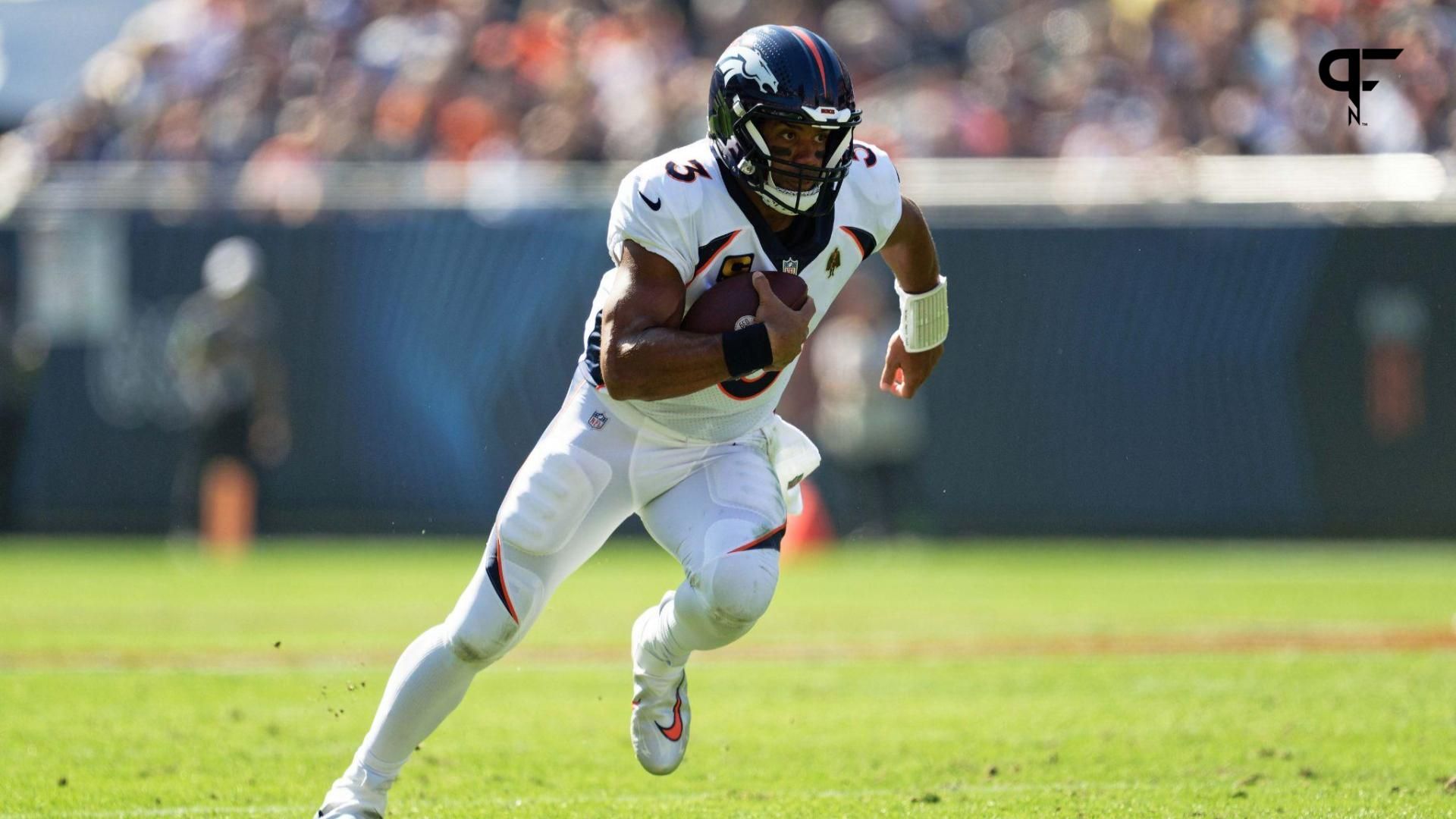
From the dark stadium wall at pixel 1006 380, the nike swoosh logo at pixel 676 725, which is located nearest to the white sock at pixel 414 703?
the nike swoosh logo at pixel 676 725

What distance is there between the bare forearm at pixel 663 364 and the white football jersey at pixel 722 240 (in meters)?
0.21

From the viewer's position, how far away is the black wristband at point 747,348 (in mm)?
4855

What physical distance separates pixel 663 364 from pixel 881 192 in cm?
96

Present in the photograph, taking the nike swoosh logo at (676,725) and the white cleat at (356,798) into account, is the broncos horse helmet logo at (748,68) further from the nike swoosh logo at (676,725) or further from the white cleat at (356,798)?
the white cleat at (356,798)

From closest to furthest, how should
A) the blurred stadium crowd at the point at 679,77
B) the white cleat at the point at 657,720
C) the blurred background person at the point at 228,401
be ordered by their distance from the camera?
the white cleat at the point at 657,720 → the blurred background person at the point at 228,401 → the blurred stadium crowd at the point at 679,77

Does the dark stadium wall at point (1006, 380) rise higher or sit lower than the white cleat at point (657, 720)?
lower

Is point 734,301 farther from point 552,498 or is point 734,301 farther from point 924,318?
point 924,318

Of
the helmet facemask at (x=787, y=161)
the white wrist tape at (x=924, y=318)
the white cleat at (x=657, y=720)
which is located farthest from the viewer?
the white wrist tape at (x=924, y=318)

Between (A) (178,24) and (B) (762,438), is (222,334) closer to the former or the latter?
(A) (178,24)

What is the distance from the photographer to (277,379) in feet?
49.0

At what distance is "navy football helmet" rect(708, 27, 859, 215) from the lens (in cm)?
508

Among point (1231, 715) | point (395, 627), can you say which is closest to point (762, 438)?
point (1231, 715)

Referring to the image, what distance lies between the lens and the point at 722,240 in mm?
5145

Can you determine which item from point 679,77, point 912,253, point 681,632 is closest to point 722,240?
point 912,253
